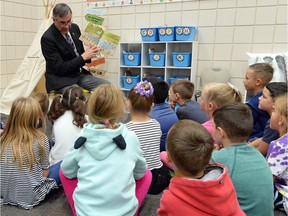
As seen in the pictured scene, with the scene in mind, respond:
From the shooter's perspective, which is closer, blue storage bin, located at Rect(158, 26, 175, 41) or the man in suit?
the man in suit

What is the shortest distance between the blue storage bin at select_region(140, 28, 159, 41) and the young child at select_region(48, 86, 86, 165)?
58.9 inches

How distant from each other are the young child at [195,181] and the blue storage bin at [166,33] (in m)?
2.12

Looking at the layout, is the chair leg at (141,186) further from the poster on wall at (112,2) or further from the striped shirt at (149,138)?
the poster on wall at (112,2)

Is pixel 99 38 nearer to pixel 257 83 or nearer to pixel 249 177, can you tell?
pixel 257 83

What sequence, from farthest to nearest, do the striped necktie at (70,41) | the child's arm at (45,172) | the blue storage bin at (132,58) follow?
the blue storage bin at (132,58)
the striped necktie at (70,41)
the child's arm at (45,172)

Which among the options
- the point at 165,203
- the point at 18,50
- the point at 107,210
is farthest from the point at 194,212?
the point at 18,50

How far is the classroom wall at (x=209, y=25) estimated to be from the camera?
2689 millimetres

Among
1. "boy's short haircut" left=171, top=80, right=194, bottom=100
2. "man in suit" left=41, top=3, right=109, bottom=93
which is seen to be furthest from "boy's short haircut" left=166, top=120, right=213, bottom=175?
"man in suit" left=41, top=3, right=109, bottom=93

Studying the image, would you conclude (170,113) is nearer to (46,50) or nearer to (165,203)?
(165,203)

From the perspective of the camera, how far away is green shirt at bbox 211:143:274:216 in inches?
42.3

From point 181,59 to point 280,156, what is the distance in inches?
69.3

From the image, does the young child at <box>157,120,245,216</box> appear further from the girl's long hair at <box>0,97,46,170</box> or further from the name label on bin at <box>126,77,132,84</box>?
the name label on bin at <box>126,77,132,84</box>

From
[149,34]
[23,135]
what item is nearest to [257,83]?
[149,34]

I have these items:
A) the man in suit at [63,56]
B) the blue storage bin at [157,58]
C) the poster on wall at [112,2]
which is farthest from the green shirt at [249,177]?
the poster on wall at [112,2]
